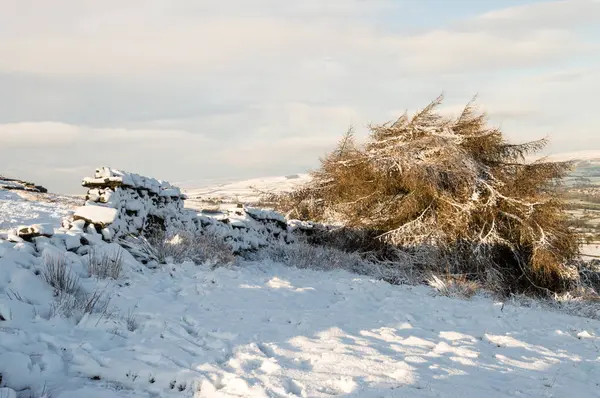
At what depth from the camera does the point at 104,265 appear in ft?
19.1

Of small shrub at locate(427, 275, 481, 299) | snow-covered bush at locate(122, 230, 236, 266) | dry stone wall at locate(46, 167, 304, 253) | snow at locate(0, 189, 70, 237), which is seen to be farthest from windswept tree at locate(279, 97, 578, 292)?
snow at locate(0, 189, 70, 237)

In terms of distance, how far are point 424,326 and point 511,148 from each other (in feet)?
29.1

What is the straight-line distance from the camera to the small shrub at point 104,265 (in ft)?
18.8

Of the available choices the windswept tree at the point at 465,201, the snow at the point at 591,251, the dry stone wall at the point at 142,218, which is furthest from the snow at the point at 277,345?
the snow at the point at 591,251

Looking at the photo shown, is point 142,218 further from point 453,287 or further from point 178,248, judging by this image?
point 453,287

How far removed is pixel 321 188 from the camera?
15305 mm

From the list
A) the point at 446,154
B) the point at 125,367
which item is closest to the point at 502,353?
the point at 125,367

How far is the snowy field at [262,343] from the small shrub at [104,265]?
14 centimetres

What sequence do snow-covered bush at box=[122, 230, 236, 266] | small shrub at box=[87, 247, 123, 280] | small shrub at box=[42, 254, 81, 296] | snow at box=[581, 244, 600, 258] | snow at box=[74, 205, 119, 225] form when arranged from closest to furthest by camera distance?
small shrub at box=[42, 254, 81, 296] < small shrub at box=[87, 247, 123, 280] < snow at box=[74, 205, 119, 225] < snow-covered bush at box=[122, 230, 236, 266] < snow at box=[581, 244, 600, 258]

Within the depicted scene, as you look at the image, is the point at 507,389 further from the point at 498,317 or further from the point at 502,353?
the point at 498,317

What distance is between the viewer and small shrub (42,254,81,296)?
183 inches

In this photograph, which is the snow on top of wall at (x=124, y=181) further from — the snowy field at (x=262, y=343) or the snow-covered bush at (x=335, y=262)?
the snow-covered bush at (x=335, y=262)

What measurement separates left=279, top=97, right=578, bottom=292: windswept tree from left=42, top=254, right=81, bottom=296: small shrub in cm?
846

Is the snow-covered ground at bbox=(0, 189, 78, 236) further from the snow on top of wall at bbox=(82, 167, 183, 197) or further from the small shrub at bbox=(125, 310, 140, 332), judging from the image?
the small shrub at bbox=(125, 310, 140, 332)
